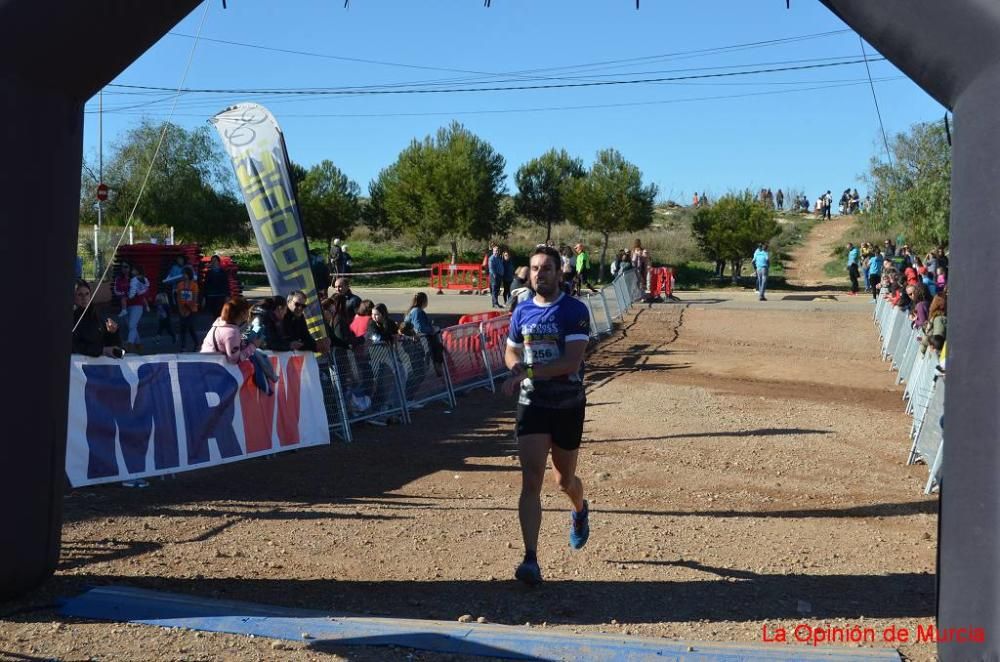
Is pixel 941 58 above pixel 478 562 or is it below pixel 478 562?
above

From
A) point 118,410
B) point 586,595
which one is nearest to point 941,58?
point 586,595

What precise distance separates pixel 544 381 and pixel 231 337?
196 inches

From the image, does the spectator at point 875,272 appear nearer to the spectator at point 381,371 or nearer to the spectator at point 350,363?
the spectator at point 381,371

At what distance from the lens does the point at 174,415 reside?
909 cm

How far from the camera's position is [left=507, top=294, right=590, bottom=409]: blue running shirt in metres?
5.70

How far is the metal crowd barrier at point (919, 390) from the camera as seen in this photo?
29.4 feet

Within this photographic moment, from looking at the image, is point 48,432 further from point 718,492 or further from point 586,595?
point 718,492

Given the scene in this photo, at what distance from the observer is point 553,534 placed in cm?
695

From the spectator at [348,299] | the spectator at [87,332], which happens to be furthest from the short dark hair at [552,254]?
the spectator at [348,299]

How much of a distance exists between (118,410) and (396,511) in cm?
263

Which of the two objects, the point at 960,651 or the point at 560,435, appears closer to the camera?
the point at 960,651

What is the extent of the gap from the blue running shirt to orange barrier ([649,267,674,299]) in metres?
25.2

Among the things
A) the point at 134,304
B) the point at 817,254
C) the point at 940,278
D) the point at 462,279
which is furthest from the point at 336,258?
the point at 817,254

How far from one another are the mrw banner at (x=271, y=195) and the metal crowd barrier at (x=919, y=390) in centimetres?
625
